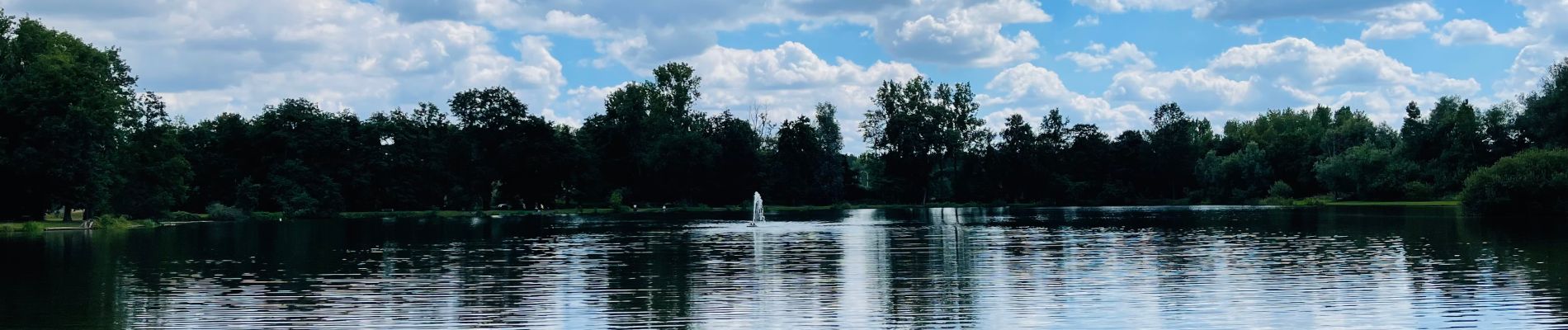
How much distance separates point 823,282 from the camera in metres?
29.3

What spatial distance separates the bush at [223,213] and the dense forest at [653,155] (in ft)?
8.55

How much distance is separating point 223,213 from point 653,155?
46.3 meters

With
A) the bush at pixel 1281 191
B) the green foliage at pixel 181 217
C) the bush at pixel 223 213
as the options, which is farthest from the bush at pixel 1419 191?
the green foliage at pixel 181 217

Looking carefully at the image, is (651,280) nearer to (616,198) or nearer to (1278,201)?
(616,198)

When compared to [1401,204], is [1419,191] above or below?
above

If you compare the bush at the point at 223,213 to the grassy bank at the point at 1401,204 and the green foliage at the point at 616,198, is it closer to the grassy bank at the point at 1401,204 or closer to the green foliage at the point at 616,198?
the green foliage at the point at 616,198

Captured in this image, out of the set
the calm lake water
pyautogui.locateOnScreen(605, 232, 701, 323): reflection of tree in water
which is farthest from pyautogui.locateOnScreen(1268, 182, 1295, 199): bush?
pyautogui.locateOnScreen(605, 232, 701, 323): reflection of tree in water

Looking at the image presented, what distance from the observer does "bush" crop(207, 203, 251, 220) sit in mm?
100938

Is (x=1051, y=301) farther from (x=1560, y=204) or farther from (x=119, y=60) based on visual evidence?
(x=119, y=60)

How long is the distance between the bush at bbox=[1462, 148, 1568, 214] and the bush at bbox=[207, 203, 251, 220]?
88.4 m

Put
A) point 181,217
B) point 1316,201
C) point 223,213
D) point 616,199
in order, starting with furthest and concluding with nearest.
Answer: point 616,199 < point 1316,201 < point 223,213 < point 181,217

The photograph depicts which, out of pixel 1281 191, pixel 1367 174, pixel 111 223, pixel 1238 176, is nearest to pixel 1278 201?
pixel 1281 191

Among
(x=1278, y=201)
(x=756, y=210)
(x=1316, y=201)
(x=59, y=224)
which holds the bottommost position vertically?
(x=1316, y=201)

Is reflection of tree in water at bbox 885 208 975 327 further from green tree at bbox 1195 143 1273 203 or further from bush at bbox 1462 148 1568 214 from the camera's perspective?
green tree at bbox 1195 143 1273 203
